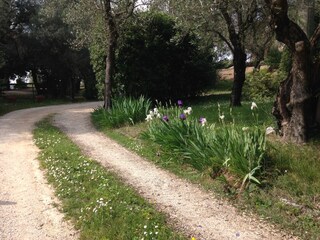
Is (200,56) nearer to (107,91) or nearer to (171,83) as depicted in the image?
(171,83)

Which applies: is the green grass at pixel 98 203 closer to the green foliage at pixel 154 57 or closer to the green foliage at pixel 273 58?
the green foliage at pixel 154 57

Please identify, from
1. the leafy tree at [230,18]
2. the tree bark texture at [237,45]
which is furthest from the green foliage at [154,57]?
the tree bark texture at [237,45]

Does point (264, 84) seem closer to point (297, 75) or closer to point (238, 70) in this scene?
point (238, 70)

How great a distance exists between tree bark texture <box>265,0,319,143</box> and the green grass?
11.3 feet

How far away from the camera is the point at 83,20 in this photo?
50.9ft

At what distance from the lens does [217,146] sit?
6.69 metres

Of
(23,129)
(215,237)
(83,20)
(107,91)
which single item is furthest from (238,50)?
(215,237)

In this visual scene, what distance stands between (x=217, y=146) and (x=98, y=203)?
2.31 meters

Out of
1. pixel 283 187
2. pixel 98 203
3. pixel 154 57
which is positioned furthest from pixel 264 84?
pixel 98 203

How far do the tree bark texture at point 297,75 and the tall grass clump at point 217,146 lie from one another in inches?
39.9

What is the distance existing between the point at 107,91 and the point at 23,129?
368cm

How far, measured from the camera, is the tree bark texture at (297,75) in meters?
7.19

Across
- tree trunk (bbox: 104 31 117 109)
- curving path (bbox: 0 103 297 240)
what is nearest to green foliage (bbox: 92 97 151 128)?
tree trunk (bbox: 104 31 117 109)

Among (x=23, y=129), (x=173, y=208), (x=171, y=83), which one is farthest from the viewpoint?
(x=171, y=83)
